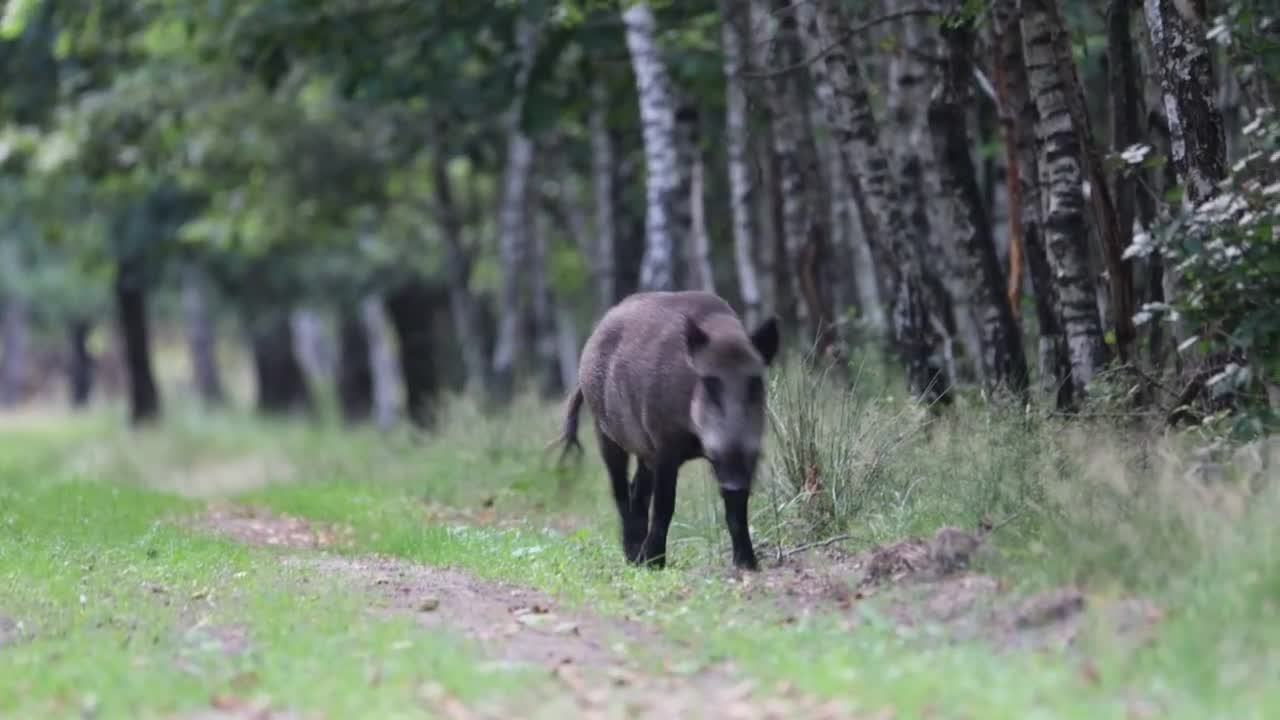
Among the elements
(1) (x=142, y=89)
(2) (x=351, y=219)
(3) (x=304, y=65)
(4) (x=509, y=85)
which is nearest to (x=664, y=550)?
(4) (x=509, y=85)

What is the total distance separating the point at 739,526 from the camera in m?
11.5

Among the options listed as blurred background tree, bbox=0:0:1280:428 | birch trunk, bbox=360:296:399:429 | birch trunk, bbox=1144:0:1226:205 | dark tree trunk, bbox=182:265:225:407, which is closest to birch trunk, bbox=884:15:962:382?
blurred background tree, bbox=0:0:1280:428

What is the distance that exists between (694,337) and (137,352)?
33.0m

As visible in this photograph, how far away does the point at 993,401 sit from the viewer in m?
13.4

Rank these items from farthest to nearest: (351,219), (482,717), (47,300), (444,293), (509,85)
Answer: (47,300) < (444,293) < (351,219) < (509,85) < (482,717)

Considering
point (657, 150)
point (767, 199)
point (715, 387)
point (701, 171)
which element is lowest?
point (715, 387)

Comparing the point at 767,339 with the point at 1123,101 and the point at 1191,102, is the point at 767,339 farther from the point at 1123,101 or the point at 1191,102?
the point at 1123,101

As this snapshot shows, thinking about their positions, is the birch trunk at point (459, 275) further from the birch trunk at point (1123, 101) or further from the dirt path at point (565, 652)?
the dirt path at point (565, 652)

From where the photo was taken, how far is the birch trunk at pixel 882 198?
1589 centimetres

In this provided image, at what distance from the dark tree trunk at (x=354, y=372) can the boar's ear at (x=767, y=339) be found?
35964mm

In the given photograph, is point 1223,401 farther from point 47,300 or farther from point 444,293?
point 47,300

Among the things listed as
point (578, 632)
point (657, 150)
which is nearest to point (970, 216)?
point (657, 150)

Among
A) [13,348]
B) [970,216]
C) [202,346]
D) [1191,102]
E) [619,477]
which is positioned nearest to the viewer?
[1191,102]

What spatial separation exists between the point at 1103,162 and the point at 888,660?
6412 millimetres
